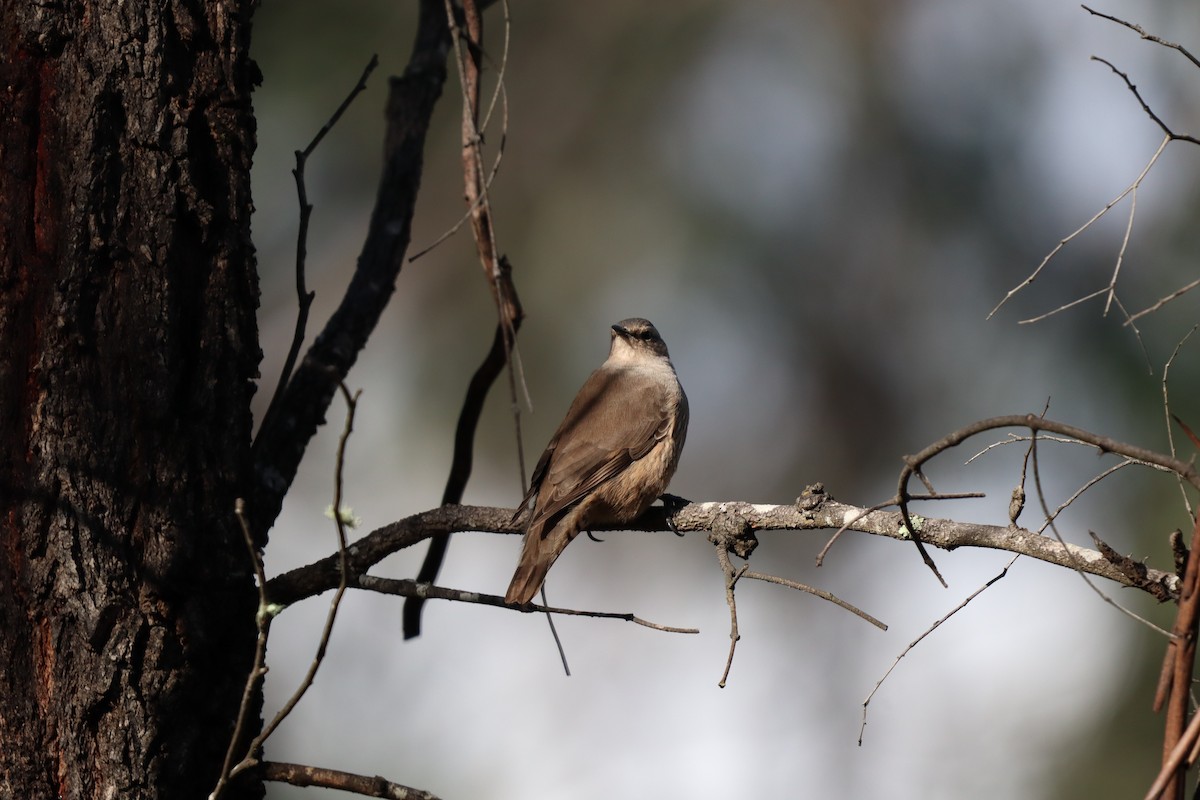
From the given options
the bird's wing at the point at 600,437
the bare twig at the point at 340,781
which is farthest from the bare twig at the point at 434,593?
the bird's wing at the point at 600,437

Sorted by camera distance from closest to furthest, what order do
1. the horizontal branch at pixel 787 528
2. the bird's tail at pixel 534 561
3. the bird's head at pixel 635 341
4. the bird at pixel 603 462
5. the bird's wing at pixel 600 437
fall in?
the horizontal branch at pixel 787 528 → the bird's tail at pixel 534 561 → the bird at pixel 603 462 → the bird's wing at pixel 600 437 → the bird's head at pixel 635 341

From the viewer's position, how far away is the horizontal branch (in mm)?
1928

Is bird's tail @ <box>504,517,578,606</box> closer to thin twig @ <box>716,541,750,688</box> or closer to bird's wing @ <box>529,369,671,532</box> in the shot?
bird's wing @ <box>529,369,671,532</box>

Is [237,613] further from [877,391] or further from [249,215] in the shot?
[877,391]

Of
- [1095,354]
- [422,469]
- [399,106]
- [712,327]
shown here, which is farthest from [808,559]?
[399,106]

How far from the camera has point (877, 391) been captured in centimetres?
957

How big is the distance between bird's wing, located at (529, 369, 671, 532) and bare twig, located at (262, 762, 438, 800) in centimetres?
123

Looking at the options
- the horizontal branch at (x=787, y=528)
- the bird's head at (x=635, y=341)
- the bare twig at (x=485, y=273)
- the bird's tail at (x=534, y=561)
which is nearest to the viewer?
the horizontal branch at (x=787, y=528)

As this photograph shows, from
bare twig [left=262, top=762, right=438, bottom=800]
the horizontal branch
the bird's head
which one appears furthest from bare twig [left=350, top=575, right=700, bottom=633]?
the bird's head

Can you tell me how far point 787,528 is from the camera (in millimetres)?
2393

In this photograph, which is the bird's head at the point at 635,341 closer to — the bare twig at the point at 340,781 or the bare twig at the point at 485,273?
the bare twig at the point at 485,273

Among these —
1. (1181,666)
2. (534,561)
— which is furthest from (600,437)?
(1181,666)

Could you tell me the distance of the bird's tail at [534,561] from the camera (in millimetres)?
3207

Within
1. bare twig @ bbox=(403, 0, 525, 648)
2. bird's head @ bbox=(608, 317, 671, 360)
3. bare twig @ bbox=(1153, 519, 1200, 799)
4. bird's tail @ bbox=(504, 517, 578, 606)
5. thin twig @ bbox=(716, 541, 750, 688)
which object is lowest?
bare twig @ bbox=(1153, 519, 1200, 799)
